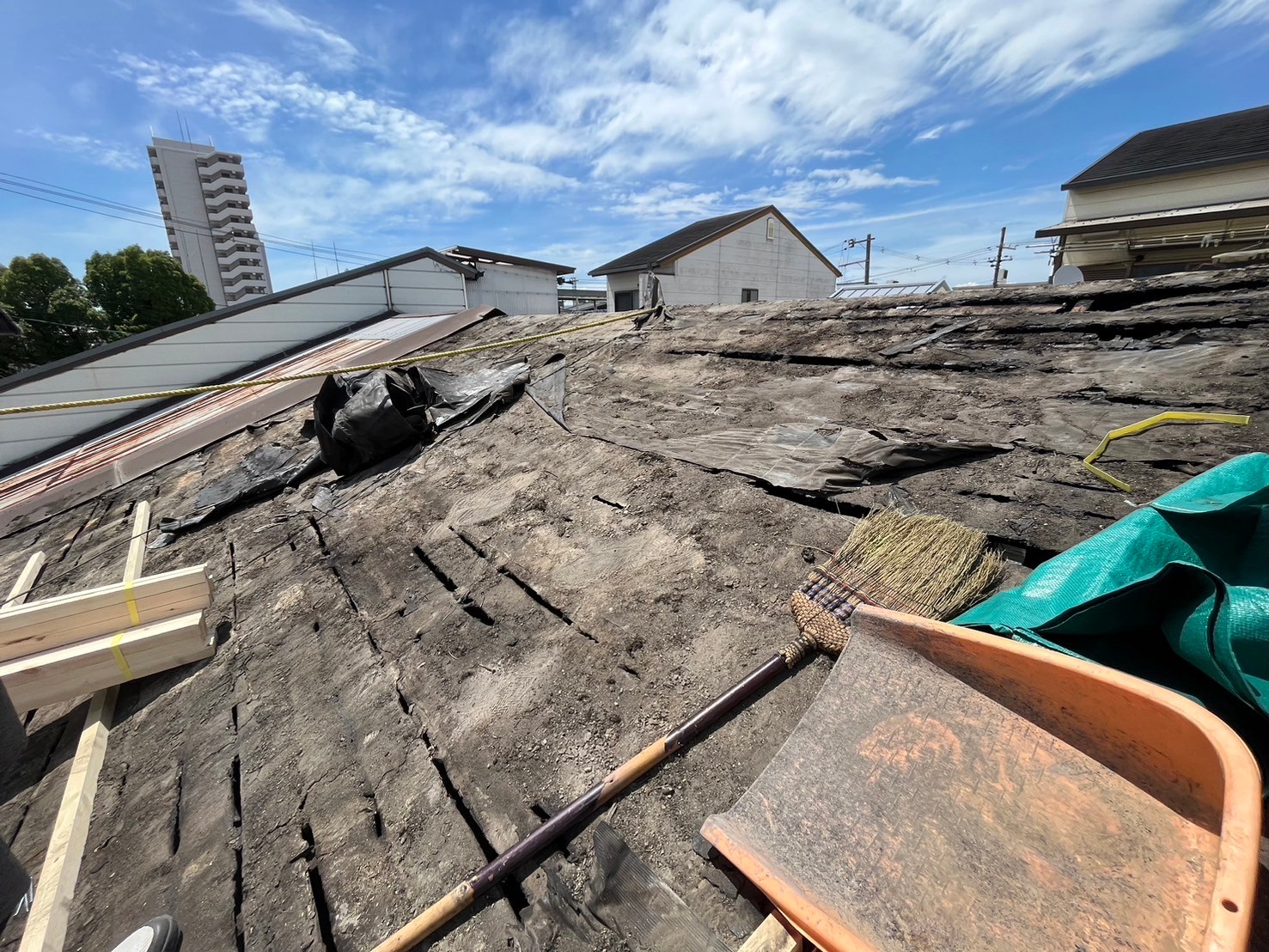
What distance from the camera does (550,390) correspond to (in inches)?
204

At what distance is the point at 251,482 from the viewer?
203 inches

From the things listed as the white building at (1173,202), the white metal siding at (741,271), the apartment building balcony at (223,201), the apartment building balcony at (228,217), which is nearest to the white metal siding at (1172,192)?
the white building at (1173,202)

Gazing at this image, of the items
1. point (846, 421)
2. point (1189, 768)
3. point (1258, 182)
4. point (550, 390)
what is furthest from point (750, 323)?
point (1258, 182)

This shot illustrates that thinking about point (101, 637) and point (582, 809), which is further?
point (101, 637)

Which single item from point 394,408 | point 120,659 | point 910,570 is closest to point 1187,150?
point 910,570

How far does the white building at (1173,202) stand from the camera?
1378 cm

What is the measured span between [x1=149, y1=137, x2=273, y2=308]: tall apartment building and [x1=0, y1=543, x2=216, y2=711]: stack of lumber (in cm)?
7949

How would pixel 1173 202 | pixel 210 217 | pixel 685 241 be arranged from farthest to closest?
pixel 210 217 < pixel 685 241 < pixel 1173 202

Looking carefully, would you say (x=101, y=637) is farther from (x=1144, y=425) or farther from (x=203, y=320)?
(x=203, y=320)

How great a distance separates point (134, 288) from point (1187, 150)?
45650mm

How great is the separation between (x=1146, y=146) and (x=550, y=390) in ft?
80.3

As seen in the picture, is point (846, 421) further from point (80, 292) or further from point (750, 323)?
point (80, 292)

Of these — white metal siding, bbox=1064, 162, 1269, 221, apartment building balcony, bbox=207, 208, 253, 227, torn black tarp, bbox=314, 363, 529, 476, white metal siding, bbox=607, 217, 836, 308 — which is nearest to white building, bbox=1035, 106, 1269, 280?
white metal siding, bbox=1064, 162, 1269, 221

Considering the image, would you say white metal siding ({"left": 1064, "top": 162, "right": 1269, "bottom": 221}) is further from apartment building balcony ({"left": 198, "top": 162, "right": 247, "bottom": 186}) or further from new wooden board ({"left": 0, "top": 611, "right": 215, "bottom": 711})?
apartment building balcony ({"left": 198, "top": 162, "right": 247, "bottom": 186})
